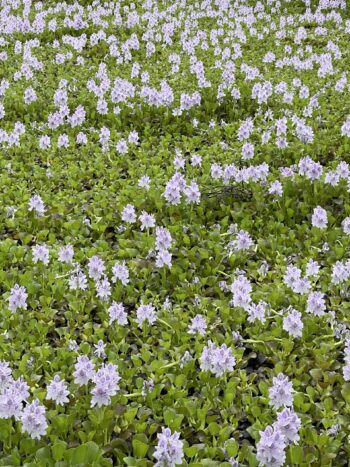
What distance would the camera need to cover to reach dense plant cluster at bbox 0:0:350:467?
363cm

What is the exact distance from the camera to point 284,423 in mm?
3311

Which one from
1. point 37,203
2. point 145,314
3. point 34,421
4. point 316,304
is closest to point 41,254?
point 37,203

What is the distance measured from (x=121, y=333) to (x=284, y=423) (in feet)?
5.19

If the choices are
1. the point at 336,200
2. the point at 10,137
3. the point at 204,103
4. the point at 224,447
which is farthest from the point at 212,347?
the point at 204,103

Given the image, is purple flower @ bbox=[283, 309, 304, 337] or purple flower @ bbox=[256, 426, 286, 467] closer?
purple flower @ bbox=[256, 426, 286, 467]

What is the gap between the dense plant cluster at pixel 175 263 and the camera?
11.9 feet

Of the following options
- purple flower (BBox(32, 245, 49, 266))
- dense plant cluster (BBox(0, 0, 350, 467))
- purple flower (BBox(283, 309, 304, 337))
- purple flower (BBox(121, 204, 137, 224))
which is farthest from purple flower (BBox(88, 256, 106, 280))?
purple flower (BBox(283, 309, 304, 337))

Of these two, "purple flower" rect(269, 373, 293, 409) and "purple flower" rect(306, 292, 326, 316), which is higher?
"purple flower" rect(306, 292, 326, 316)

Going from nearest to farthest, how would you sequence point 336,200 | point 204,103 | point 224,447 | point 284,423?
point 284,423
point 224,447
point 336,200
point 204,103

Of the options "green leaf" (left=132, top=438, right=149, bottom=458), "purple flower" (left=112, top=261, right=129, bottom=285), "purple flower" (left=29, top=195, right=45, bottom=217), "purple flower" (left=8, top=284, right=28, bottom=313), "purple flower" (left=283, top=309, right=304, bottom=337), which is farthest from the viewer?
"purple flower" (left=29, top=195, right=45, bottom=217)

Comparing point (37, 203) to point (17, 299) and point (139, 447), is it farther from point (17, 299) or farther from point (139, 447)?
point (139, 447)

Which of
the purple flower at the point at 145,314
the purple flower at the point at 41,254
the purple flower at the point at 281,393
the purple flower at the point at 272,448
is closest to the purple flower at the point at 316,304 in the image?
the purple flower at the point at 281,393

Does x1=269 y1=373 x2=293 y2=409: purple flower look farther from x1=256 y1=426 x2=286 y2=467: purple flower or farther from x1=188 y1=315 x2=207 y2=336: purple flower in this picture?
x1=188 y1=315 x2=207 y2=336: purple flower

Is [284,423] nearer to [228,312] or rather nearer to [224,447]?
[224,447]
